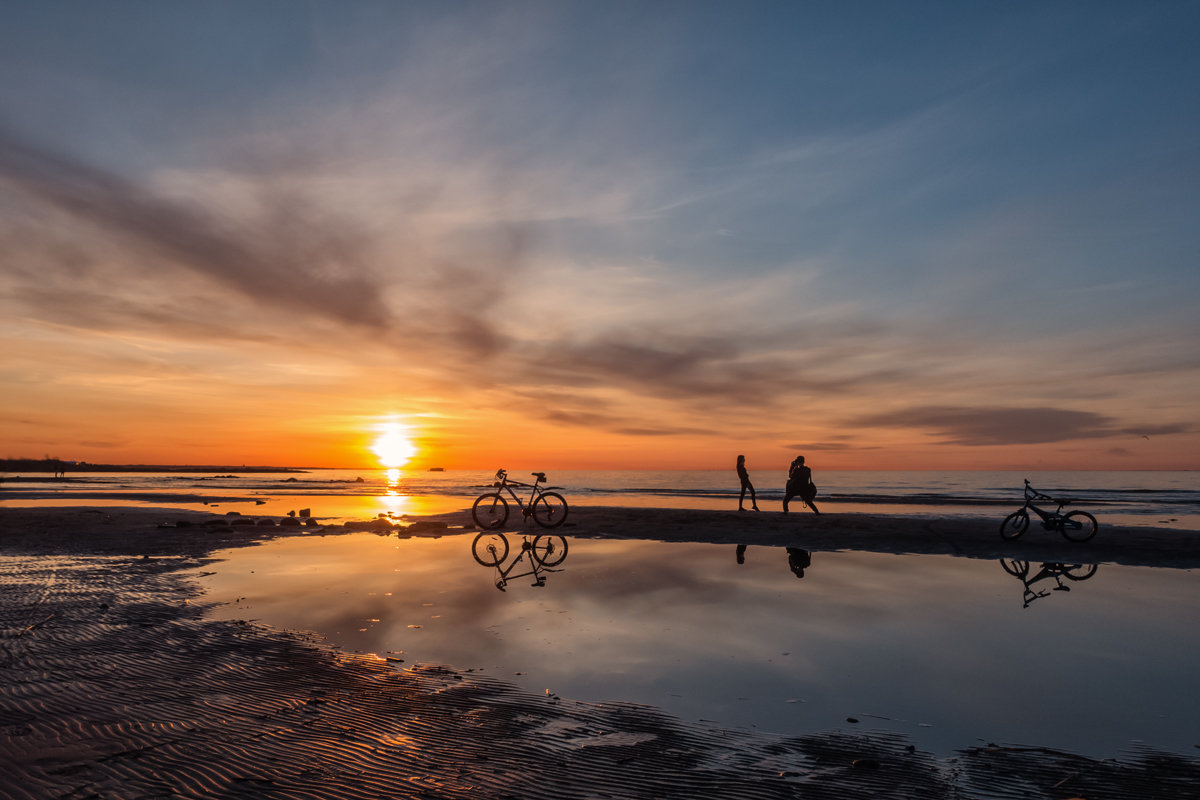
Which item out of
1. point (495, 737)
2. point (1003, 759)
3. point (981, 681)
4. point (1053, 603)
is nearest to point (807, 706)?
point (1003, 759)

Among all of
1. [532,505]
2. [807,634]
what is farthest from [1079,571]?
[532,505]

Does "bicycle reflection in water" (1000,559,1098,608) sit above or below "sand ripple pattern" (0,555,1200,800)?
above

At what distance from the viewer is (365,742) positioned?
5945 millimetres

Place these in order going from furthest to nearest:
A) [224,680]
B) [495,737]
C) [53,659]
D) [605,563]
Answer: [605,563]
[53,659]
[224,680]
[495,737]

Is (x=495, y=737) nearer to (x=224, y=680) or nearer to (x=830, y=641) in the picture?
(x=224, y=680)

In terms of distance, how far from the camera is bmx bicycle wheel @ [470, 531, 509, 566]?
59.2 feet

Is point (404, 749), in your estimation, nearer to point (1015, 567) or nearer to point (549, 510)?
point (1015, 567)

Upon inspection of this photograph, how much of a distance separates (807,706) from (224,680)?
22.0 ft

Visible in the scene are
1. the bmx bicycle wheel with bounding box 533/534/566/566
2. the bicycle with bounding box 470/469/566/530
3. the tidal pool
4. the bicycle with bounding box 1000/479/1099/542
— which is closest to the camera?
the tidal pool

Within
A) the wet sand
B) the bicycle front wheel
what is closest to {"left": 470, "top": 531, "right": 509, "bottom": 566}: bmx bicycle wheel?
the bicycle front wheel

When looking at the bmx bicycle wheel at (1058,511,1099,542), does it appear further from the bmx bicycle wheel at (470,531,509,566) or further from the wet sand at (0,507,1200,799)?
the wet sand at (0,507,1200,799)

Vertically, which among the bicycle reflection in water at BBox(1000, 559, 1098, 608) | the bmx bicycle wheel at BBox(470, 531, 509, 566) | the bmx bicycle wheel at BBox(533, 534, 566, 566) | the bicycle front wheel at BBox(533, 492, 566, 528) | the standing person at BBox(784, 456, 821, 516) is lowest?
the bmx bicycle wheel at BBox(470, 531, 509, 566)

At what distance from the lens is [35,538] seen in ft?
74.2

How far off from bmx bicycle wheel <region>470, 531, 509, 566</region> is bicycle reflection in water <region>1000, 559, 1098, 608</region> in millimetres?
12604
